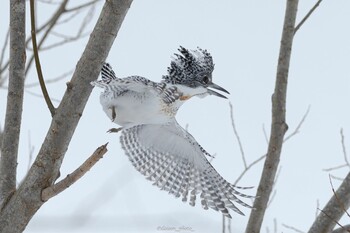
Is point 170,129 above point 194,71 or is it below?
below

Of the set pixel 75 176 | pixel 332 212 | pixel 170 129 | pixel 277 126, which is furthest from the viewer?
pixel 170 129

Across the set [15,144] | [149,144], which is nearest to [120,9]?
[15,144]

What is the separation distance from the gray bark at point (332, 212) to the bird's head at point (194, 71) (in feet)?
2.14

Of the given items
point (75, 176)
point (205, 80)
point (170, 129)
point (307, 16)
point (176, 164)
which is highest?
point (307, 16)

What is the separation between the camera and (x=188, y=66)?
2672 mm

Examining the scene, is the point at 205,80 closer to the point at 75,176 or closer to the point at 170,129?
the point at 170,129

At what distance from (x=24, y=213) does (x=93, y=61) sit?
47 cm

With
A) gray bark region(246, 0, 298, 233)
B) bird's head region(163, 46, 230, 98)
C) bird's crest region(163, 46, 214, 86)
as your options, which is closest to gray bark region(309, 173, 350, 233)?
gray bark region(246, 0, 298, 233)

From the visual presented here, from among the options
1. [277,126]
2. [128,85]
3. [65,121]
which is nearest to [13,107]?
[65,121]

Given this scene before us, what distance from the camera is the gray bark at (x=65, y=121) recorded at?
1720mm

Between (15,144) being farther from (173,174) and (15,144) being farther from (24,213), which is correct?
(173,174)

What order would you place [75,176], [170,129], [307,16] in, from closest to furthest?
1. [75,176]
2. [307,16]
3. [170,129]

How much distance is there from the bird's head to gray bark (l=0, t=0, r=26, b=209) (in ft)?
2.93

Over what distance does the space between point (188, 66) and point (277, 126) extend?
0.48m
